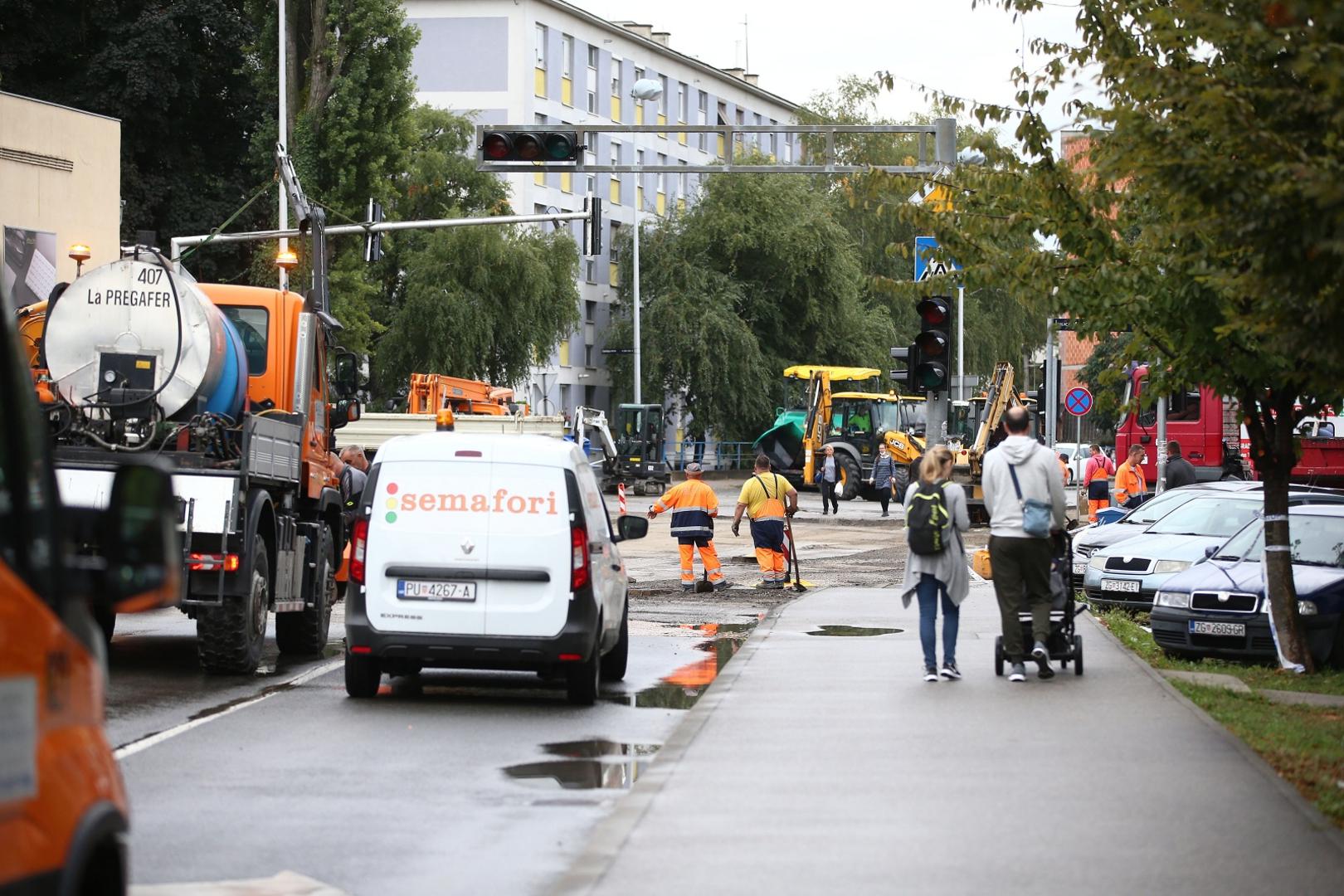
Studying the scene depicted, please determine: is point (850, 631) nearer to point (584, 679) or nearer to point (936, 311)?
point (936, 311)

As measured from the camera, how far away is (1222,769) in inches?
392

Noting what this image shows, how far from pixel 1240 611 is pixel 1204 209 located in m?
6.57

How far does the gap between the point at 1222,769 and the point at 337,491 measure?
1007cm

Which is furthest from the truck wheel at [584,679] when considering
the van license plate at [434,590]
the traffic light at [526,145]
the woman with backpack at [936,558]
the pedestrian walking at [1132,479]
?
the pedestrian walking at [1132,479]

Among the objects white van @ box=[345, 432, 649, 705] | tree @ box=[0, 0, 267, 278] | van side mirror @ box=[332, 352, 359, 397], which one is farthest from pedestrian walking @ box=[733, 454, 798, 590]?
tree @ box=[0, 0, 267, 278]

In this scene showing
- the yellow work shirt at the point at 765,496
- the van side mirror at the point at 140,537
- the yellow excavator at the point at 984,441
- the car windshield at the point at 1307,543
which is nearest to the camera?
the van side mirror at the point at 140,537

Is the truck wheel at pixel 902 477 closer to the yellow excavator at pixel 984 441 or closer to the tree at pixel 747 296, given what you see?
the yellow excavator at pixel 984 441

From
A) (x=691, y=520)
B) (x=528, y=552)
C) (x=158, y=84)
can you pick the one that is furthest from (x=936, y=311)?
(x=158, y=84)

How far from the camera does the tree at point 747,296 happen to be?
68.8m

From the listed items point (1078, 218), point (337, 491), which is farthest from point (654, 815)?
point (337, 491)

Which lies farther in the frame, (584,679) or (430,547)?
(584,679)

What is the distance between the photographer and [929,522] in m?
14.1

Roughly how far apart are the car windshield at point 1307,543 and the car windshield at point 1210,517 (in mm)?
2897

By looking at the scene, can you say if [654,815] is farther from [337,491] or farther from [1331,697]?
[337,491]
